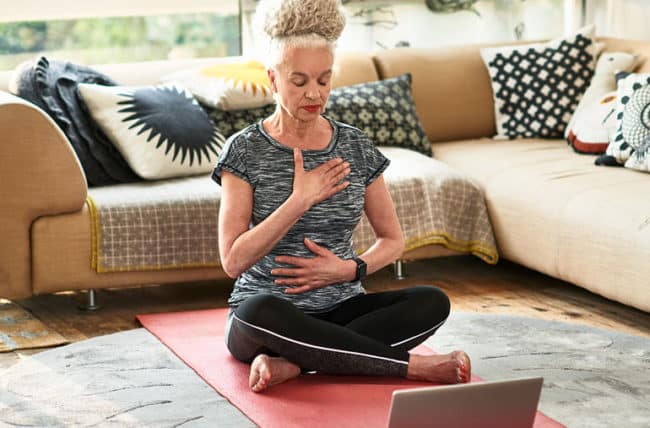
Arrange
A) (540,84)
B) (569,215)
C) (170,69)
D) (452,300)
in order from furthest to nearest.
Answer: (540,84)
(170,69)
(452,300)
(569,215)

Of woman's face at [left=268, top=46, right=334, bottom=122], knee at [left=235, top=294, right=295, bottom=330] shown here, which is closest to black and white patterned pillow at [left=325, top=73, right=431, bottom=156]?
woman's face at [left=268, top=46, right=334, bottom=122]

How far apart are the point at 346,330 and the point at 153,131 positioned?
140 centimetres

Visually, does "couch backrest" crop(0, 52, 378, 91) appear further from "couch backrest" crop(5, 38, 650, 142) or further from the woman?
the woman

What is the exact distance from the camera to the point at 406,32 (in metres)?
5.25

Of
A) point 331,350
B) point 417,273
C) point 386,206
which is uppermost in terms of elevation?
point 386,206

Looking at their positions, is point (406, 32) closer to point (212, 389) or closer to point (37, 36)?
point (37, 36)

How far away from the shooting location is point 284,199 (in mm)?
2713

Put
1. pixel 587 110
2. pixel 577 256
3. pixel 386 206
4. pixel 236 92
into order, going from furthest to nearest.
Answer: pixel 587 110 < pixel 236 92 < pixel 577 256 < pixel 386 206

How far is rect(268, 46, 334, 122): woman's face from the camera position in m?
2.62

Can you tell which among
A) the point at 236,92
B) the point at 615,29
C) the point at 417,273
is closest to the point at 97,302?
the point at 236,92

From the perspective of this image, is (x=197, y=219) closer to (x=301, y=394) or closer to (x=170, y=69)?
(x=170, y=69)

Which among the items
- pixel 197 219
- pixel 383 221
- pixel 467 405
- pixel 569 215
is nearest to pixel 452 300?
pixel 569 215

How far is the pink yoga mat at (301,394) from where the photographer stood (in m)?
2.52

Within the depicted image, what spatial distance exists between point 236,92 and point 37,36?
3.65ft
